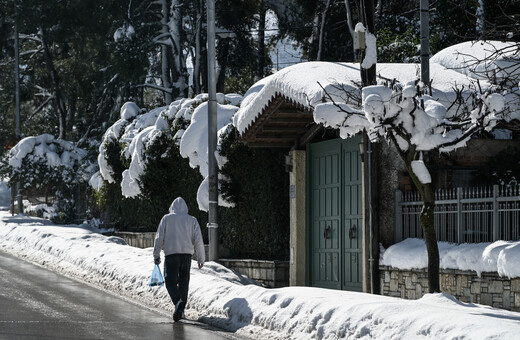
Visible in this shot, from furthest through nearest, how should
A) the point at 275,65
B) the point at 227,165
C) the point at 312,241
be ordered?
1. the point at 275,65
2. the point at 227,165
3. the point at 312,241

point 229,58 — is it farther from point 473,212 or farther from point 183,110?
point 473,212

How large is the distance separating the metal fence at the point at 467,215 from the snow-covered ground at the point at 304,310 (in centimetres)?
151

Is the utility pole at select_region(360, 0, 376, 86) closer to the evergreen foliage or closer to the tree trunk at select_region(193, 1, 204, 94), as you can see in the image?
the evergreen foliage

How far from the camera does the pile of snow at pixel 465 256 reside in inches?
487

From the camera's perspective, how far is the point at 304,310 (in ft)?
39.1

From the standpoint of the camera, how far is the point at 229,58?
41406 mm

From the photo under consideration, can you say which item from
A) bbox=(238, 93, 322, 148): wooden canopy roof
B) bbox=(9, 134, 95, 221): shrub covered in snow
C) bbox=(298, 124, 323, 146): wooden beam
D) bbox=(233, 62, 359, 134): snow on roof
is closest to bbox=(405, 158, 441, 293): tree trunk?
bbox=(233, 62, 359, 134): snow on roof

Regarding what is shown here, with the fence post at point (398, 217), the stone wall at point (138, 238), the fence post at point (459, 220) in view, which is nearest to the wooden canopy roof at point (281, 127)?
the fence post at point (398, 217)

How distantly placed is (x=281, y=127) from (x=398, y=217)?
3972 mm

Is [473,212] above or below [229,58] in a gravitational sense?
below

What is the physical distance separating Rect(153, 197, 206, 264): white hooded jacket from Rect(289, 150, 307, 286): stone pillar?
560 cm

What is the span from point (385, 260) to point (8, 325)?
6407 millimetres

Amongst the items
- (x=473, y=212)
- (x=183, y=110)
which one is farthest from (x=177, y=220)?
(x=183, y=110)

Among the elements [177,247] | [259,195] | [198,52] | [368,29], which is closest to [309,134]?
[259,195]
